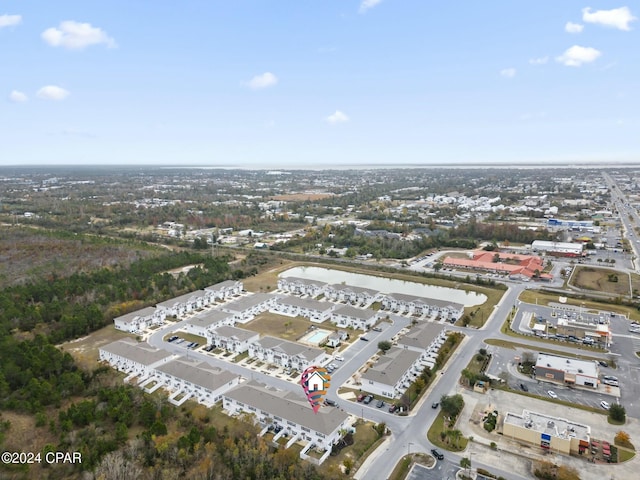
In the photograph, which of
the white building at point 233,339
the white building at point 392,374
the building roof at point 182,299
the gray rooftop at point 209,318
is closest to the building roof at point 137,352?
the white building at point 233,339

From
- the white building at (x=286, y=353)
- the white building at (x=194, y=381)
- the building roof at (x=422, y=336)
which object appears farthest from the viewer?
the building roof at (x=422, y=336)

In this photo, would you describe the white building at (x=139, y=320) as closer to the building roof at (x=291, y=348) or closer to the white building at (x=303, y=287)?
the building roof at (x=291, y=348)

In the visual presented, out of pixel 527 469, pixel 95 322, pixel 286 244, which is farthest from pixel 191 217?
pixel 527 469

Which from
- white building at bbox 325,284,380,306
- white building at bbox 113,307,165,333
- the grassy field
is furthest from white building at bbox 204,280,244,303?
the grassy field

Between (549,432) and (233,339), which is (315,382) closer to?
(233,339)

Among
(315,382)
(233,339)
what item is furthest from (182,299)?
(315,382)

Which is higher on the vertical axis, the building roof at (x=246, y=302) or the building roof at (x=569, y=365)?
the building roof at (x=246, y=302)
